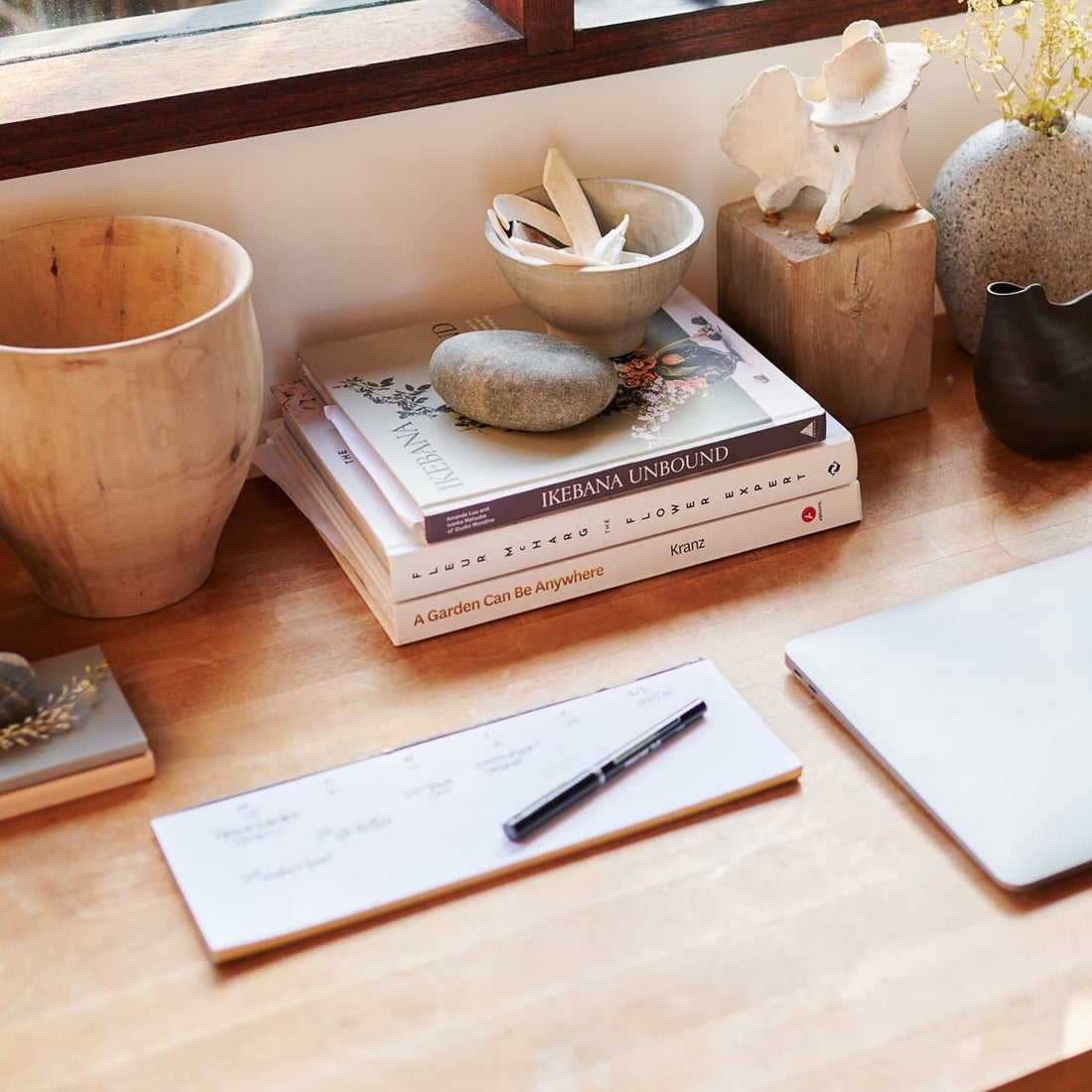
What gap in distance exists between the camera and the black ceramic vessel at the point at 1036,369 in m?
0.95

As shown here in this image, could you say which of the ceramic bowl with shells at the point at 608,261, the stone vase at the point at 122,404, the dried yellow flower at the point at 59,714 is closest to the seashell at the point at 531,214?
the ceramic bowl with shells at the point at 608,261

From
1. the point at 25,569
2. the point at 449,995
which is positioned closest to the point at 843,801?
the point at 449,995

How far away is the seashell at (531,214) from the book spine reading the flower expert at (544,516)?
20cm

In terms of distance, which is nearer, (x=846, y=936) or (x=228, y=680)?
(x=846, y=936)

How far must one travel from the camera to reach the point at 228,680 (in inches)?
33.7

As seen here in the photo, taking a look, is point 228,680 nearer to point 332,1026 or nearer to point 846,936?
point 332,1026

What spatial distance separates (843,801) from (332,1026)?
0.30 m

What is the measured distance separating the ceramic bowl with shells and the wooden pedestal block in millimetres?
69

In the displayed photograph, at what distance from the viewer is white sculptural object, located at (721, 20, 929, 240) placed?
969mm

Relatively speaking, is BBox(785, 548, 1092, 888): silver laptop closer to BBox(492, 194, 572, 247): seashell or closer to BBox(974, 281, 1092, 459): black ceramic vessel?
BBox(974, 281, 1092, 459): black ceramic vessel

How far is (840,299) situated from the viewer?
39.7 inches

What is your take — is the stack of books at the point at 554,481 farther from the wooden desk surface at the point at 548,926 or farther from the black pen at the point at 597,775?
the black pen at the point at 597,775

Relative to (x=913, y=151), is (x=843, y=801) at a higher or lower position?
lower

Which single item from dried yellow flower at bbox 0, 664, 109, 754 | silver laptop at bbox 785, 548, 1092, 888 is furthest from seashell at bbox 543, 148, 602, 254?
dried yellow flower at bbox 0, 664, 109, 754
